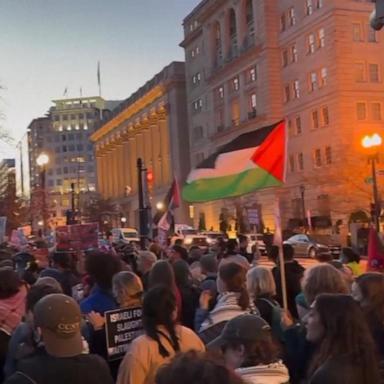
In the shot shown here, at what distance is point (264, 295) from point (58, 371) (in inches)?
135

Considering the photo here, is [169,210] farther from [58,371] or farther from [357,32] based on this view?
[357,32]

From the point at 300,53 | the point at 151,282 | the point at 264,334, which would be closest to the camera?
the point at 264,334

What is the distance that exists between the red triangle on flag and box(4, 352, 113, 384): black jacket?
528 cm

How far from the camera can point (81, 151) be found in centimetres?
19438

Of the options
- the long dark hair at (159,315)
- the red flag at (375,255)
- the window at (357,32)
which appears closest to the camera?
the long dark hair at (159,315)

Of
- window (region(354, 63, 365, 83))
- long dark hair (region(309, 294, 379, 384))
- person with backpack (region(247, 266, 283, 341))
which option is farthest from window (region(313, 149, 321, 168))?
long dark hair (region(309, 294, 379, 384))

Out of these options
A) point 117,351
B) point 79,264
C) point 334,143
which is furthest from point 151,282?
point 334,143

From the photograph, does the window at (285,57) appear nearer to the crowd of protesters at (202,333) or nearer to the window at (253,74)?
the window at (253,74)

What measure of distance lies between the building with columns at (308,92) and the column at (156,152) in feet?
78.3

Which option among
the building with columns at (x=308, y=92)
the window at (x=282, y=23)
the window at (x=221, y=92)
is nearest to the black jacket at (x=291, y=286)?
the building with columns at (x=308, y=92)

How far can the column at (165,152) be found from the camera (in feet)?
317

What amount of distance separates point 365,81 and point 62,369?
57.2 m

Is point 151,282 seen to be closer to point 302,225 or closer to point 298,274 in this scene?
point 298,274

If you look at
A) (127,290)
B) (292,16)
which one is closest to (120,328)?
(127,290)
